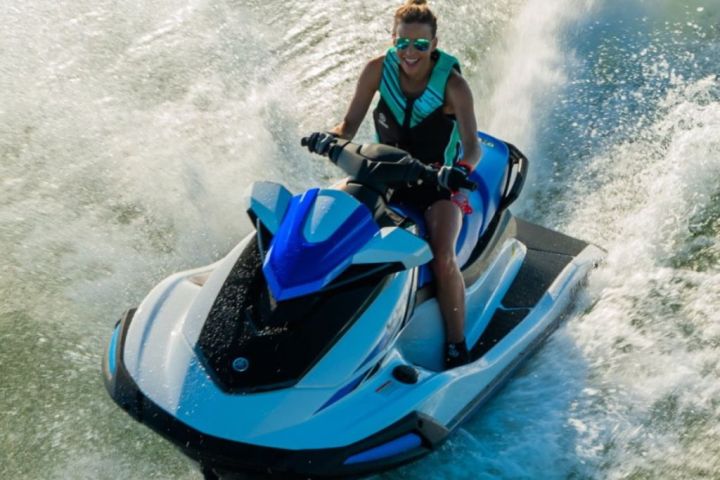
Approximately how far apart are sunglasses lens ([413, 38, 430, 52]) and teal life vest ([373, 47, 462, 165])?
0.57 ft

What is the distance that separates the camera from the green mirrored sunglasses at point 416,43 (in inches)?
170

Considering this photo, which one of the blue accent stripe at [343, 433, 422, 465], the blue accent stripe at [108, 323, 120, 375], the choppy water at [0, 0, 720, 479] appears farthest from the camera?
the choppy water at [0, 0, 720, 479]

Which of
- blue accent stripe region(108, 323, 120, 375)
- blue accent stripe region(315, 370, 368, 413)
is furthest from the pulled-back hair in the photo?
blue accent stripe region(108, 323, 120, 375)

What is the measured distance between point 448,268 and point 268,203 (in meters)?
0.86

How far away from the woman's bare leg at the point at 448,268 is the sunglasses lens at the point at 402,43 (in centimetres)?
72

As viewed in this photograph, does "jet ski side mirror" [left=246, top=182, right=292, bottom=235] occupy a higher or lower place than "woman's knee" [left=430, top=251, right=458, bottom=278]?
lower

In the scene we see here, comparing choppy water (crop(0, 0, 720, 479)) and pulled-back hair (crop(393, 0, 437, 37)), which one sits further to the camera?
choppy water (crop(0, 0, 720, 479))

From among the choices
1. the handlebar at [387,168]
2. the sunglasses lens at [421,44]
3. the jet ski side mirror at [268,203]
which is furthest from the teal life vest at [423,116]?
the jet ski side mirror at [268,203]

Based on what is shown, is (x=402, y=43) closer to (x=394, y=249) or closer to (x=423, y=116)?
(x=423, y=116)

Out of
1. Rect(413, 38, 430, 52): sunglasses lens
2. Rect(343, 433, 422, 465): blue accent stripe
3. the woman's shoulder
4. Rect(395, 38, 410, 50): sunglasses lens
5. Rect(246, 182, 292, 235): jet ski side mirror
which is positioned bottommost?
Rect(343, 433, 422, 465): blue accent stripe

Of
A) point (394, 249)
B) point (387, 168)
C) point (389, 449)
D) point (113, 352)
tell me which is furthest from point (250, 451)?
point (387, 168)

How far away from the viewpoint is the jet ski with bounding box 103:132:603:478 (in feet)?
11.7

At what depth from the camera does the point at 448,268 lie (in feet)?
14.3

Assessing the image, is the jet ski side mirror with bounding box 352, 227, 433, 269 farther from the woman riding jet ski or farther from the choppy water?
the choppy water
